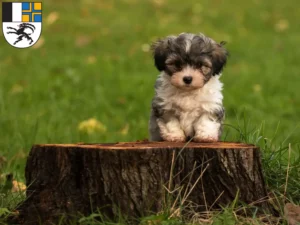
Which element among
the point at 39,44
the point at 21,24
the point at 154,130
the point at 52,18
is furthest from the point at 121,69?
the point at 154,130

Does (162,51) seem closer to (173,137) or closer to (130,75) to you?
(173,137)

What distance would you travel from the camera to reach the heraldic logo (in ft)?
27.7

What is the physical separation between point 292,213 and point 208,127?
0.97 metres

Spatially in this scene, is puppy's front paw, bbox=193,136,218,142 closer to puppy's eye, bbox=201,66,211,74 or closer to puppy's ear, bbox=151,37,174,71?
puppy's eye, bbox=201,66,211,74

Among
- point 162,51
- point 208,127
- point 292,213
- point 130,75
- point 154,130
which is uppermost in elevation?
point 162,51

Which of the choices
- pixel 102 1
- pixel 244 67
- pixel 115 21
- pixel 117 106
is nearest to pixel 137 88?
pixel 117 106

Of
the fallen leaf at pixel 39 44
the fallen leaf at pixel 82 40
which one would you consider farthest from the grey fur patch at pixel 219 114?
the fallen leaf at pixel 82 40

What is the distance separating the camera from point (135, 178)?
5.04 m

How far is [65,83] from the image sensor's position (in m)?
12.8

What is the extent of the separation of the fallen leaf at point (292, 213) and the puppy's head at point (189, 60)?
113 centimetres

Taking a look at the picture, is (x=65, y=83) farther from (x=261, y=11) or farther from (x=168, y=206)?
(x=261, y=11)

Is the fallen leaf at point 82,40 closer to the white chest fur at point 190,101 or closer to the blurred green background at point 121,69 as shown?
the blurred green background at point 121,69

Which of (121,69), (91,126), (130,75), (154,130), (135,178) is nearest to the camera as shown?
(135,178)

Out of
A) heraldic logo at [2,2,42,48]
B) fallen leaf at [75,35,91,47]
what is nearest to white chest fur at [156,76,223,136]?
heraldic logo at [2,2,42,48]
